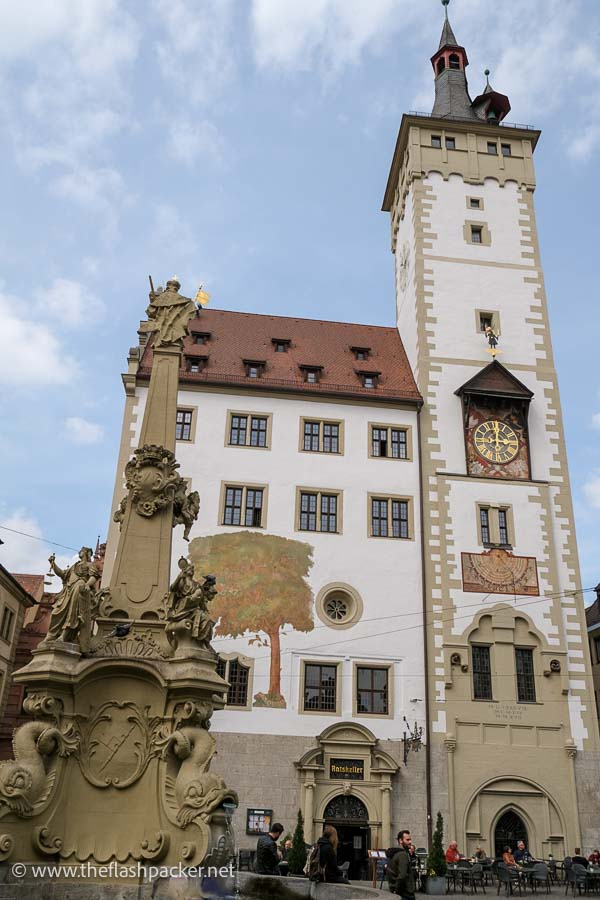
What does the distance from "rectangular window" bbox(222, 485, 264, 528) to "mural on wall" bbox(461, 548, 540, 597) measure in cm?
675

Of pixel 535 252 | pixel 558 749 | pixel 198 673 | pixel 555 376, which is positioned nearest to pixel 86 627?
pixel 198 673

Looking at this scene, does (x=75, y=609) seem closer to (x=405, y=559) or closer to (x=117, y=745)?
(x=117, y=745)

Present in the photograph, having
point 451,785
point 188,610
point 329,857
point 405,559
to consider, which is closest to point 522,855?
point 451,785

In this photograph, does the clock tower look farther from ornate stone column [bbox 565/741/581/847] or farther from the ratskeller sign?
the ratskeller sign

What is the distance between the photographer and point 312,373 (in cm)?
3025

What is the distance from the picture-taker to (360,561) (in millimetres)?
26359

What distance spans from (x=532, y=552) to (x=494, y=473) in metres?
2.93

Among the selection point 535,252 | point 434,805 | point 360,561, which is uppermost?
point 535,252

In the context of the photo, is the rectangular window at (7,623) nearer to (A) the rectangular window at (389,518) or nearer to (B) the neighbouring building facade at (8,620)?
(B) the neighbouring building facade at (8,620)

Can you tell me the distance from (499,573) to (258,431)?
9195 millimetres

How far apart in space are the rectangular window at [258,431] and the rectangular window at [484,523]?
756 centimetres

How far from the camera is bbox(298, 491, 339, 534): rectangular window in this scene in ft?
87.8

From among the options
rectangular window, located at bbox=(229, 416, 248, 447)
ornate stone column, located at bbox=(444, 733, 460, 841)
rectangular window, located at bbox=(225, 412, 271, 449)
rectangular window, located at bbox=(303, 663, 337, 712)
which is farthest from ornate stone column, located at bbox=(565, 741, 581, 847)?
rectangular window, located at bbox=(229, 416, 248, 447)

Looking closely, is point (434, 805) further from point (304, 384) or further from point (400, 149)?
point (400, 149)
